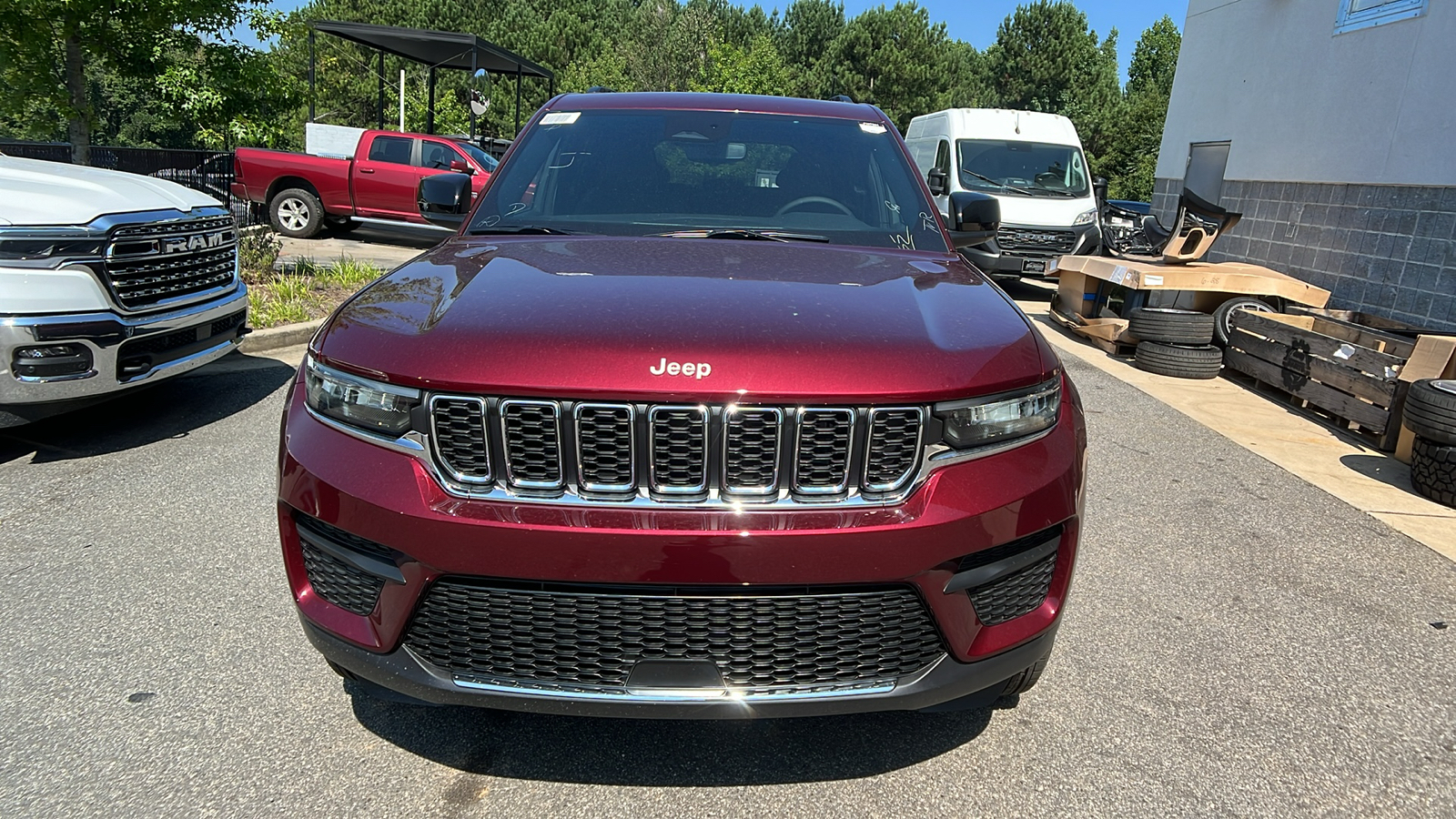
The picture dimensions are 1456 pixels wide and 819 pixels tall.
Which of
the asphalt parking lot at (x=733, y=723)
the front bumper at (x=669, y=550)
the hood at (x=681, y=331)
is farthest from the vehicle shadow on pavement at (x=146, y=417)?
the front bumper at (x=669, y=550)

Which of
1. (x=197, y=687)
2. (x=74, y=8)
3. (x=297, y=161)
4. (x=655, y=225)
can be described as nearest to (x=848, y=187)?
(x=655, y=225)

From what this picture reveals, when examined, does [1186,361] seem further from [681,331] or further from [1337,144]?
[681,331]

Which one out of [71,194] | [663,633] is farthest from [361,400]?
[71,194]

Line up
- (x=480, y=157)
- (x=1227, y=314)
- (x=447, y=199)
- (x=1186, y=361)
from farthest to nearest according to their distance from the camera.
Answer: (x=480, y=157)
(x=1227, y=314)
(x=1186, y=361)
(x=447, y=199)

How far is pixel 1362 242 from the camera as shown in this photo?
389 inches

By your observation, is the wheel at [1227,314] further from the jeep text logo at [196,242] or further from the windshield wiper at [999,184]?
the jeep text logo at [196,242]

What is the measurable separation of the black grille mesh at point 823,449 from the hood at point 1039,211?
11.5 meters

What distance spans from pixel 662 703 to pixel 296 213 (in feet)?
48.7

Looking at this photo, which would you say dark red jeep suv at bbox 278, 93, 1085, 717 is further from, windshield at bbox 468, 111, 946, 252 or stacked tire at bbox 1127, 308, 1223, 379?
stacked tire at bbox 1127, 308, 1223, 379

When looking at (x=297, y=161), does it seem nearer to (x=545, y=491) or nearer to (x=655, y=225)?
(x=655, y=225)

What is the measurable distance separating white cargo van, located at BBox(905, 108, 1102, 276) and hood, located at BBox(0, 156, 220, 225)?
30.8 ft

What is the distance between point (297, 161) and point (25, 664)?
13.1 meters

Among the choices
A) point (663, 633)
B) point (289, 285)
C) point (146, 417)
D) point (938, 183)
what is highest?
point (938, 183)

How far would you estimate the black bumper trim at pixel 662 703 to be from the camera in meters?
2.02
